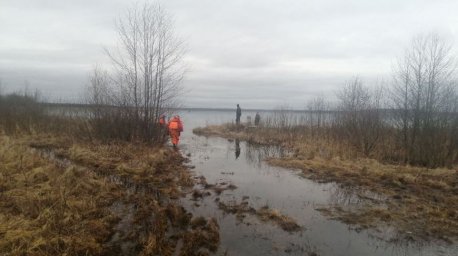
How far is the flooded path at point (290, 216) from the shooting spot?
5.43m

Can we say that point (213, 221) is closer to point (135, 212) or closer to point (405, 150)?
point (135, 212)

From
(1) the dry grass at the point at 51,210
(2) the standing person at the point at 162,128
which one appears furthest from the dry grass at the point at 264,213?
(2) the standing person at the point at 162,128

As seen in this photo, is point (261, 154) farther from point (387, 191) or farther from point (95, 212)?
point (95, 212)

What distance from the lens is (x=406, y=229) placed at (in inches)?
251

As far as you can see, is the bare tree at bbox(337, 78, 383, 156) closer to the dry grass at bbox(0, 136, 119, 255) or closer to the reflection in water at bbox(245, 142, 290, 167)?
the reflection in water at bbox(245, 142, 290, 167)

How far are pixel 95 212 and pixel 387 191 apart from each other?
751 cm

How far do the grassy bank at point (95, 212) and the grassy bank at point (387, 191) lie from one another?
3.53 meters

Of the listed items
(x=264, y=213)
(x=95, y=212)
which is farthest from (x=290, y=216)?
(x=95, y=212)

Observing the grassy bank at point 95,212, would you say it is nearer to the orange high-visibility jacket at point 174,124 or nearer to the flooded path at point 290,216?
the flooded path at point 290,216

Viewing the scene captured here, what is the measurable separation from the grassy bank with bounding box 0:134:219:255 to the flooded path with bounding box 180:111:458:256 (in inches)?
19.7

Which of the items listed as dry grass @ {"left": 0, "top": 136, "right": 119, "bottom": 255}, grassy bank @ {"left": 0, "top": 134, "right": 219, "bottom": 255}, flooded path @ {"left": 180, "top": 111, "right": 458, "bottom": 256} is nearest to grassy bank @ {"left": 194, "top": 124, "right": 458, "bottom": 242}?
flooded path @ {"left": 180, "top": 111, "right": 458, "bottom": 256}

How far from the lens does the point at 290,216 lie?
275 inches

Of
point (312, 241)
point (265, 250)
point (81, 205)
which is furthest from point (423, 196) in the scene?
point (81, 205)

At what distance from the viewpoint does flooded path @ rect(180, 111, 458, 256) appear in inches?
214
